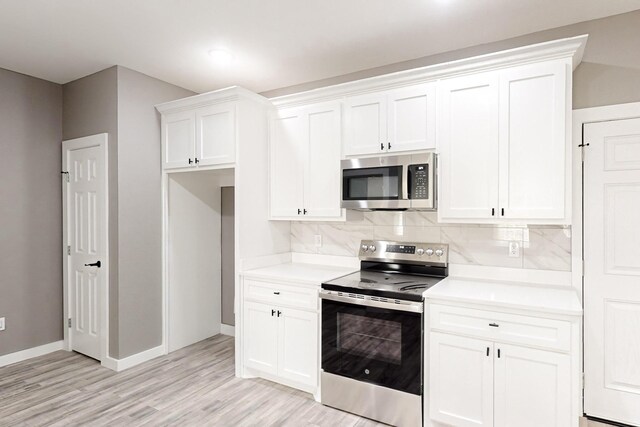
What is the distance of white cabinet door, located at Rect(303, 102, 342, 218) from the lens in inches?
125

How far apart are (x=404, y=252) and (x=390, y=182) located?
648 millimetres

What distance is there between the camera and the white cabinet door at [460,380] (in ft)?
7.41

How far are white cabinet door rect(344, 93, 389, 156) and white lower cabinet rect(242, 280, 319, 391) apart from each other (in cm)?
120

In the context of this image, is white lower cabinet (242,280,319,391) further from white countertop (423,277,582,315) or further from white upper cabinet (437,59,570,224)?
white upper cabinet (437,59,570,224)

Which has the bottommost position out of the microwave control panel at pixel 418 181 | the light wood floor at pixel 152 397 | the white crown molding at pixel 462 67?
the light wood floor at pixel 152 397

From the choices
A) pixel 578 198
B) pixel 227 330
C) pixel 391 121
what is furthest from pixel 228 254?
pixel 578 198

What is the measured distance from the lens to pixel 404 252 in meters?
3.13

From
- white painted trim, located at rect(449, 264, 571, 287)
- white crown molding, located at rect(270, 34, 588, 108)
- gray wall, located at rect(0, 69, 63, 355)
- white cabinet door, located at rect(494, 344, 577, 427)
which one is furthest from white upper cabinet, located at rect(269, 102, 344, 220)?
gray wall, located at rect(0, 69, 63, 355)

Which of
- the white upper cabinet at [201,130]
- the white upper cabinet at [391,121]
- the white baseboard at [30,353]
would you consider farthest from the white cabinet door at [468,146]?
the white baseboard at [30,353]

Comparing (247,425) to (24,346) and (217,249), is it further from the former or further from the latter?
(24,346)

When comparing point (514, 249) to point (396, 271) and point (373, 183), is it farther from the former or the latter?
point (373, 183)

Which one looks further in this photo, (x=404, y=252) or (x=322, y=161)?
(x=322, y=161)

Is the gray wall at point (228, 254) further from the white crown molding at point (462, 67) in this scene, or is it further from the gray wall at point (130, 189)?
the white crown molding at point (462, 67)

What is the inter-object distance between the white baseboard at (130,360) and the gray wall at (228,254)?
34.0 inches
